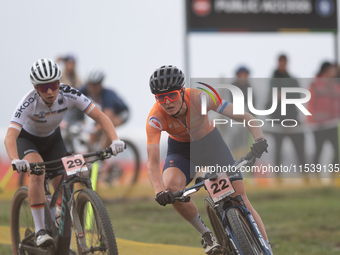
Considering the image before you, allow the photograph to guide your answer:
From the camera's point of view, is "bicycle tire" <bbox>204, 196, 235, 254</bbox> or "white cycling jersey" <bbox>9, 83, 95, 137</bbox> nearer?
"bicycle tire" <bbox>204, 196, 235, 254</bbox>

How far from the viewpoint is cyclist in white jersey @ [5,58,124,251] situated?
5.00m

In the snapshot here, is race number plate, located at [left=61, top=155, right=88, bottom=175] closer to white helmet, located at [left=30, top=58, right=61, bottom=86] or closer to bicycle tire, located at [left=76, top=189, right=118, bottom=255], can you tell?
bicycle tire, located at [left=76, top=189, right=118, bottom=255]

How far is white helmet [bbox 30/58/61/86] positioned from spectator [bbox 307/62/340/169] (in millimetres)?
6391

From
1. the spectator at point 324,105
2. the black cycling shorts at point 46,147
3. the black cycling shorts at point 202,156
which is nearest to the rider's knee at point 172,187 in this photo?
the black cycling shorts at point 202,156

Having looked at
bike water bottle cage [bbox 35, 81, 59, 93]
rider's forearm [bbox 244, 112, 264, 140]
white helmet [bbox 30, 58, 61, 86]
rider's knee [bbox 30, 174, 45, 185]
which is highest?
white helmet [bbox 30, 58, 61, 86]

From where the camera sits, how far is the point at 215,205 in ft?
14.6

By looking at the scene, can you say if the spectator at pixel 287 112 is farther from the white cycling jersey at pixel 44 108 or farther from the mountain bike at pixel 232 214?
the mountain bike at pixel 232 214

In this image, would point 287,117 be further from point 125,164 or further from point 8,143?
point 8,143

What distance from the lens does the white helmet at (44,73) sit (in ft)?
16.3

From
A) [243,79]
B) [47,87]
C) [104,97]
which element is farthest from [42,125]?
[243,79]

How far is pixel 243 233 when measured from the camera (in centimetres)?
407

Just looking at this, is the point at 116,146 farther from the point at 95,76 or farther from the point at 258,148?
the point at 95,76

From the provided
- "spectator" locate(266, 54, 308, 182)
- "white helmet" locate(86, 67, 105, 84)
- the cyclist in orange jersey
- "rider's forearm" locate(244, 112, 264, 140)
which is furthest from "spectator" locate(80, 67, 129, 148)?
"rider's forearm" locate(244, 112, 264, 140)

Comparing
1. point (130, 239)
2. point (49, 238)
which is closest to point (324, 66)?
point (130, 239)
